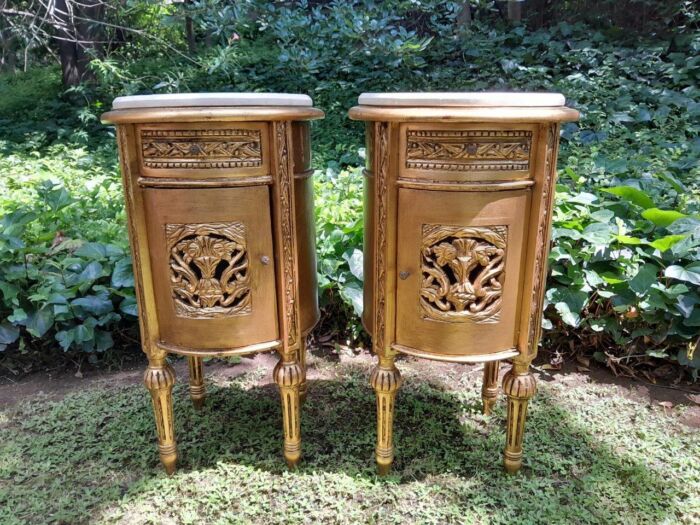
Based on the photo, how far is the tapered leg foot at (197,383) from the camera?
2.11m

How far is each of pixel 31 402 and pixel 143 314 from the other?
0.93 meters

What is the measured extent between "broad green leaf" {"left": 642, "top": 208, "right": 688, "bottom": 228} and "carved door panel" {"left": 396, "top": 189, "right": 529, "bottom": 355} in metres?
1.10

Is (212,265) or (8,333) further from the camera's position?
(8,333)

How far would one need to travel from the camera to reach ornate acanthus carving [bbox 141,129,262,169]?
1446 mm

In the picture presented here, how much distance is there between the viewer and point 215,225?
4.99 feet

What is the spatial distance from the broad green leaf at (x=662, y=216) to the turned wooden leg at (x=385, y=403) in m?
1.38

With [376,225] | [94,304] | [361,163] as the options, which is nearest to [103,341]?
[94,304]

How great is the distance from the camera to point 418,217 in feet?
4.91

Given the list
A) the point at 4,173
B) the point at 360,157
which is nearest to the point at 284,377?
the point at 360,157

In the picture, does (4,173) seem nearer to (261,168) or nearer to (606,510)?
(261,168)

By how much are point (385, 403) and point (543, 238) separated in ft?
2.27

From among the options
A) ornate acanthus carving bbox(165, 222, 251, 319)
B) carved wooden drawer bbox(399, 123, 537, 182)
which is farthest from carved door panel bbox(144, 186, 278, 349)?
carved wooden drawer bbox(399, 123, 537, 182)

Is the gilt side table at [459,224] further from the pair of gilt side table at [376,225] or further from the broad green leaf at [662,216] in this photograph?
the broad green leaf at [662,216]

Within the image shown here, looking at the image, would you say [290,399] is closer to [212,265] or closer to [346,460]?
[346,460]
